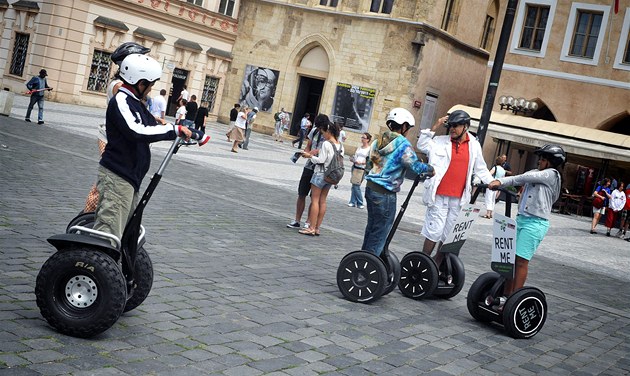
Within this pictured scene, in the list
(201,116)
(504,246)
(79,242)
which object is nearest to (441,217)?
(504,246)

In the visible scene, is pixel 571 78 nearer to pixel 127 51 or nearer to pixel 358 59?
pixel 358 59

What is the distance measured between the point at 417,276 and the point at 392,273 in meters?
0.56

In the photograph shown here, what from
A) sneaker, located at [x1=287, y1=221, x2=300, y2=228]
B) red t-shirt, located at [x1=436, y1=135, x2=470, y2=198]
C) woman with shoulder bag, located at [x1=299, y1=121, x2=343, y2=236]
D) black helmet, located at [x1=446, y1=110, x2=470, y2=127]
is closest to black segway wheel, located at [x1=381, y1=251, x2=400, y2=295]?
red t-shirt, located at [x1=436, y1=135, x2=470, y2=198]

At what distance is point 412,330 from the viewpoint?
701 cm

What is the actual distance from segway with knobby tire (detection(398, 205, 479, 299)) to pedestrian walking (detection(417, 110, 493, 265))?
0.15m

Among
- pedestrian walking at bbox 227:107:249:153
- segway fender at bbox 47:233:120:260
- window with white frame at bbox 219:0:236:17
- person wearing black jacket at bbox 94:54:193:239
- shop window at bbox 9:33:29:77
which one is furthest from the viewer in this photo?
window with white frame at bbox 219:0:236:17

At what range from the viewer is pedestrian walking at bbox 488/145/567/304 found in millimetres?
7652

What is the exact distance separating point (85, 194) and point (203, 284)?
13.9 ft

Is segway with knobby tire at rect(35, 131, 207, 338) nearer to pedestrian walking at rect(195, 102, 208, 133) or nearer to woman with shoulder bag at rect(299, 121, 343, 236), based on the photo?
woman with shoulder bag at rect(299, 121, 343, 236)

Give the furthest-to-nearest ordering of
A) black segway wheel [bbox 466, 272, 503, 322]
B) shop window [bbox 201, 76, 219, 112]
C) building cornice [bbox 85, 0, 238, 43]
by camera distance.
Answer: shop window [bbox 201, 76, 219, 112] → building cornice [bbox 85, 0, 238, 43] → black segway wheel [bbox 466, 272, 503, 322]

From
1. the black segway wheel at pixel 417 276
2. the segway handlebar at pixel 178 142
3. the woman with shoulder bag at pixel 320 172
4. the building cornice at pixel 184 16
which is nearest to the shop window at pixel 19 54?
Answer: the building cornice at pixel 184 16

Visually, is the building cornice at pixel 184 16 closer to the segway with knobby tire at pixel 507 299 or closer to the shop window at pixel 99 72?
the shop window at pixel 99 72

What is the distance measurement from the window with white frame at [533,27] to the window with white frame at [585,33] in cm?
82

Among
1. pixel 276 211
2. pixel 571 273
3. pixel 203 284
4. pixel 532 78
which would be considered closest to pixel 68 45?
pixel 532 78
